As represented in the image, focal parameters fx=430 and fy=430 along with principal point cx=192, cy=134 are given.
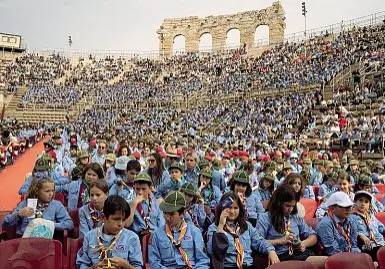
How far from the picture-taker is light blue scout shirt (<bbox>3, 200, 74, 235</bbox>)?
4703 millimetres

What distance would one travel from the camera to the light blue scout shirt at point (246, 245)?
4.21m

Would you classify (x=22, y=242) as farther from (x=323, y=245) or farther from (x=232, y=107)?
(x=232, y=107)

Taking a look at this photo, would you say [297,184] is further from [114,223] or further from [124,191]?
[114,223]

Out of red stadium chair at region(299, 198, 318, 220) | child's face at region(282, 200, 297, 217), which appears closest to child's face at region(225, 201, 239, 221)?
child's face at region(282, 200, 297, 217)

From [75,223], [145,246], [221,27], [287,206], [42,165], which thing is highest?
[221,27]

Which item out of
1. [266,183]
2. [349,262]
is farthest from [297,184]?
[349,262]

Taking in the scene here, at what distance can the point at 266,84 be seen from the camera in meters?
31.4

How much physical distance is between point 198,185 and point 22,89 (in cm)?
3915

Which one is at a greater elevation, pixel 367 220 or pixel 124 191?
pixel 124 191

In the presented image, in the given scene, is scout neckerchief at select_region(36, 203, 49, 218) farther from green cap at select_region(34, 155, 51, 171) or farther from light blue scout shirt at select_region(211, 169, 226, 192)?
light blue scout shirt at select_region(211, 169, 226, 192)

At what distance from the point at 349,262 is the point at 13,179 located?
1245 centimetres

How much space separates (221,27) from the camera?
179ft

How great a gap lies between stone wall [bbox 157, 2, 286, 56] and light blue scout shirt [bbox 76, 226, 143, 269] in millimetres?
48400

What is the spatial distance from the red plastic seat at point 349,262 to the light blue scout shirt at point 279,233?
1.03 m
